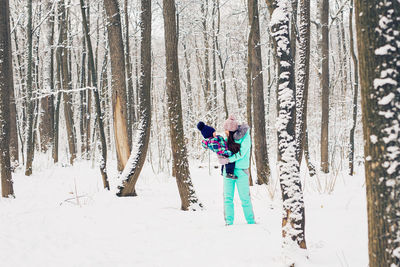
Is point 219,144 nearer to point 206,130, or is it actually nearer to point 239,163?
point 206,130

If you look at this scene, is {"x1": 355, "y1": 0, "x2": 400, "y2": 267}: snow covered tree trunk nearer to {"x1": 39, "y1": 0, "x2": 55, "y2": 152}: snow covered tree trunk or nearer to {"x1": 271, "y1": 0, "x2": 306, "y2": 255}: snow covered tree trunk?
{"x1": 271, "y1": 0, "x2": 306, "y2": 255}: snow covered tree trunk

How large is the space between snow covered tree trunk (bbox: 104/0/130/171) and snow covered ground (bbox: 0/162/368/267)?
1226 mm

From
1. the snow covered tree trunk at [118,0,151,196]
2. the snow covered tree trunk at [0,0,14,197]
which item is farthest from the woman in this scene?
the snow covered tree trunk at [0,0,14,197]

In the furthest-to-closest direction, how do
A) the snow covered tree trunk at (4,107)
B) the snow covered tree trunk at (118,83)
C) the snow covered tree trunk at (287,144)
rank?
the snow covered tree trunk at (118,83) → the snow covered tree trunk at (4,107) → the snow covered tree trunk at (287,144)

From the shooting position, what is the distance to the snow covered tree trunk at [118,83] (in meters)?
7.52

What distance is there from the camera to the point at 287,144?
3150 millimetres

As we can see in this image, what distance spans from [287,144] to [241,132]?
159 centimetres

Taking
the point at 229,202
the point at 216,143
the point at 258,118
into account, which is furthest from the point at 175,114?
the point at 258,118

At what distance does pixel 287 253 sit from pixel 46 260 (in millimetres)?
2635

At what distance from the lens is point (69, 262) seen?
11.7 feet

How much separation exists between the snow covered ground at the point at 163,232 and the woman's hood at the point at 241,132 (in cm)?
129

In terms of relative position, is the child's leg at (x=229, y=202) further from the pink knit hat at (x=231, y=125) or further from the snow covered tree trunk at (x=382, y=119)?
the snow covered tree trunk at (x=382, y=119)

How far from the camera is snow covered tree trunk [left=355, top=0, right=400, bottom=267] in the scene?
6.30 feet

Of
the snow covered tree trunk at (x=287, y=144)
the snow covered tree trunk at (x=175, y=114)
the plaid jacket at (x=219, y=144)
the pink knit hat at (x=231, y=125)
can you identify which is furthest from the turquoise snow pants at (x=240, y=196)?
the snow covered tree trunk at (x=287, y=144)
